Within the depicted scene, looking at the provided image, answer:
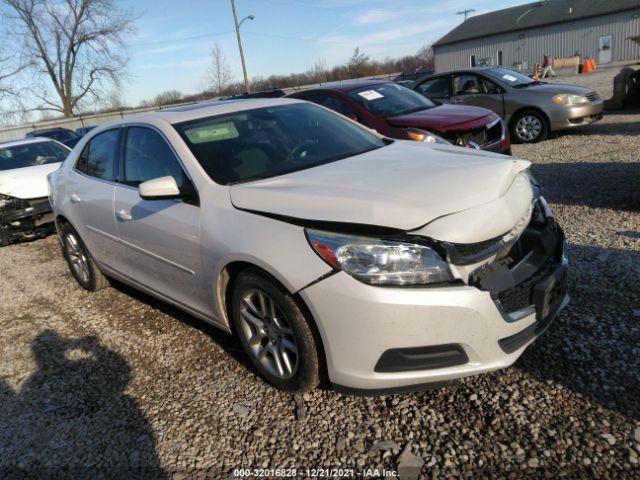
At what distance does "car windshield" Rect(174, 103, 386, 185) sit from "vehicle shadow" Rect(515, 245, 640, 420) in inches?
69.2

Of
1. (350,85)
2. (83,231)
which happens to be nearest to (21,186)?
(83,231)

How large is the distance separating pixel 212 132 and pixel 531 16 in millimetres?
53048

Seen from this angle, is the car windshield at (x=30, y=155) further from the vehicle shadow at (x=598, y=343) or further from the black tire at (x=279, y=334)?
the vehicle shadow at (x=598, y=343)

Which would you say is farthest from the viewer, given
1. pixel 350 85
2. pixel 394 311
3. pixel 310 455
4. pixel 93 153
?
pixel 350 85

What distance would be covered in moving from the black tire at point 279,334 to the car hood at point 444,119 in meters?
4.77

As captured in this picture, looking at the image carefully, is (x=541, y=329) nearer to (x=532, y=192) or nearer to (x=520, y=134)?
(x=532, y=192)

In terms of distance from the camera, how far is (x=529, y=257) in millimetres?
2602

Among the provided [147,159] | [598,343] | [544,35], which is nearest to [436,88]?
[147,159]

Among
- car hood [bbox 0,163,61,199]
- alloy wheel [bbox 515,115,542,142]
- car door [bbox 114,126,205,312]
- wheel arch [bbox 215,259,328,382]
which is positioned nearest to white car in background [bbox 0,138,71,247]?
car hood [bbox 0,163,61,199]

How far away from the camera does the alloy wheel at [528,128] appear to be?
9773 mm

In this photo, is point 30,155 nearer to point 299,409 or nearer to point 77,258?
point 77,258

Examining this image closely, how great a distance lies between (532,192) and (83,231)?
12.3 feet

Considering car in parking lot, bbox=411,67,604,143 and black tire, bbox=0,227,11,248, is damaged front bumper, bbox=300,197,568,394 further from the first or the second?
car in parking lot, bbox=411,67,604,143

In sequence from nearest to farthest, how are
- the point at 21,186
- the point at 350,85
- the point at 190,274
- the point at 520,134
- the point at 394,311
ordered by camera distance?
Answer: the point at 394,311, the point at 190,274, the point at 21,186, the point at 350,85, the point at 520,134
